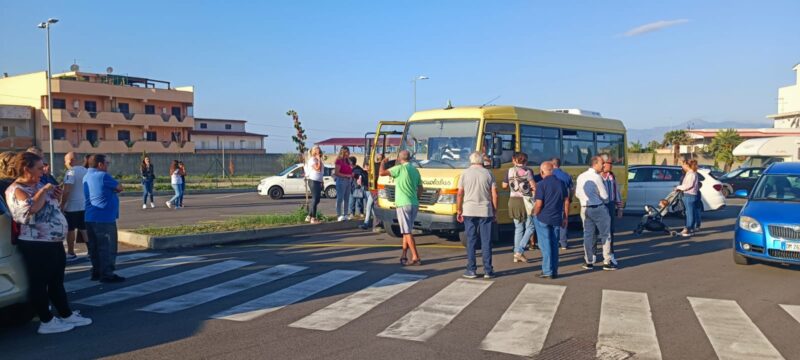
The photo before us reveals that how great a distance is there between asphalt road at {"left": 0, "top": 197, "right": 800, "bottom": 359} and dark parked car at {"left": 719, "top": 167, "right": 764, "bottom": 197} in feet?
61.7

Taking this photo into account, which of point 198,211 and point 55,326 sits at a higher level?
point 198,211

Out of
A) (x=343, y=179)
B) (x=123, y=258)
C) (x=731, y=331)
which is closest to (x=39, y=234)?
(x=123, y=258)

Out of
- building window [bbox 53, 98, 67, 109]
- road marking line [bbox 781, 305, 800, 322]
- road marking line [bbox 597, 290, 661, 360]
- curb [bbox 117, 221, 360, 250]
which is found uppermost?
building window [bbox 53, 98, 67, 109]

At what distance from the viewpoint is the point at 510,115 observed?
42.3 ft

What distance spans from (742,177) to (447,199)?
21358mm

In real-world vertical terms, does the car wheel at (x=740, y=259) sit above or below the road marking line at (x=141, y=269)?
below

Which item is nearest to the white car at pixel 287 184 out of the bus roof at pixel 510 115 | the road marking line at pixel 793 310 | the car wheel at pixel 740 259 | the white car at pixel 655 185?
the white car at pixel 655 185

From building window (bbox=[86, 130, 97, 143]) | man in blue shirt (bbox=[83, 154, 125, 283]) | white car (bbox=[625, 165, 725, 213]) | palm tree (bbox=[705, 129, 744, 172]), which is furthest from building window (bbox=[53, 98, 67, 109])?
palm tree (bbox=[705, 129, 744, 172])

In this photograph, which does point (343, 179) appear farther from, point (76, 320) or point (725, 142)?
point (725, 142)

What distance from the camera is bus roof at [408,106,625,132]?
12.5 m

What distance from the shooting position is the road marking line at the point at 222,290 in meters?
7.31

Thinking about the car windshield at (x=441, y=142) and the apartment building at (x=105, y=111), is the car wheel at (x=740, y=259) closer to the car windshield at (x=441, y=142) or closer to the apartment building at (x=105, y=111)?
the car windshield at (x=441, y=142)

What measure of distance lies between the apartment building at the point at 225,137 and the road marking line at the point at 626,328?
64.0 meters

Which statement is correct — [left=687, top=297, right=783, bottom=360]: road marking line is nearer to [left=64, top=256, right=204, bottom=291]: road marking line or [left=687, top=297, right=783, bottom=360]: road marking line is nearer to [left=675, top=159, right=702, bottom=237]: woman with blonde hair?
[left=675, top=159, right=702, bottom=237]: woman with blonde hair
